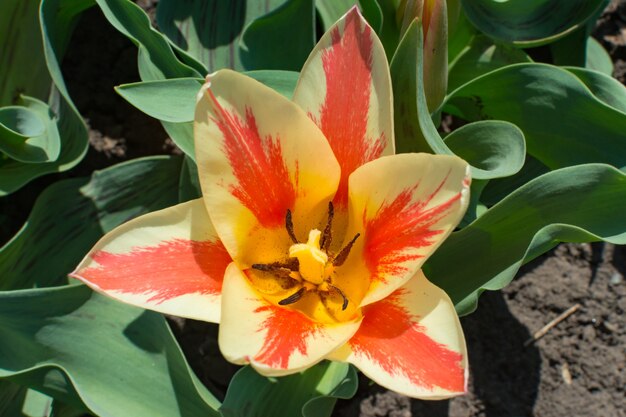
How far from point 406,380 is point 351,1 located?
909mm

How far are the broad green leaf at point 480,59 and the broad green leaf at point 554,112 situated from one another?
204mm

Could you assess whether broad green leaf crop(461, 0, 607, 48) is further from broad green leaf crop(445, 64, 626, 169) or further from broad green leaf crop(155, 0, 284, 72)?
broad green leaf crop(155, 0, 284, 72)

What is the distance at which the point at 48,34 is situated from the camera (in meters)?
1.45

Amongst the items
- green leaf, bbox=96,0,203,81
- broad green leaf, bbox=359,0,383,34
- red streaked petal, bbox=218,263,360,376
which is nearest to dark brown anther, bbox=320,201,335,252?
red streaked petal, bbox=218,263,360,376

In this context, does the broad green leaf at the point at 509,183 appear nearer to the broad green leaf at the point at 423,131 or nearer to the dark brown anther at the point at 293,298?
the broad green leaf at the point at 423,131

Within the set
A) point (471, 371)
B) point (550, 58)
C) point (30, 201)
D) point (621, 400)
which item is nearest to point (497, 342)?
point (471, 371)

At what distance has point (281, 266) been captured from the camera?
1245 millimetres

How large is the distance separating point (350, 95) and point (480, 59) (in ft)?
2.36

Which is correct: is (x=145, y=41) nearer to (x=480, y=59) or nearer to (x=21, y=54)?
(x=21, y=54)

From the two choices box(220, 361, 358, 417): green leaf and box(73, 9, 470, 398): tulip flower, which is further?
box(220, 361, 358, 417): green leaf

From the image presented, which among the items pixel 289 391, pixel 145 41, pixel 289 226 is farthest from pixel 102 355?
pixel 145 41

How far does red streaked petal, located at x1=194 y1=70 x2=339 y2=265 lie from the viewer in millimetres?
1044

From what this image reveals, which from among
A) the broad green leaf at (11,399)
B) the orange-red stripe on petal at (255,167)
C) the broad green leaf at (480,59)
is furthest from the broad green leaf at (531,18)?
the broad green leaf at (11,399)

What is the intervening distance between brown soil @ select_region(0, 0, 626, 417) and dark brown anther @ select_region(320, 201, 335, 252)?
0.64m
